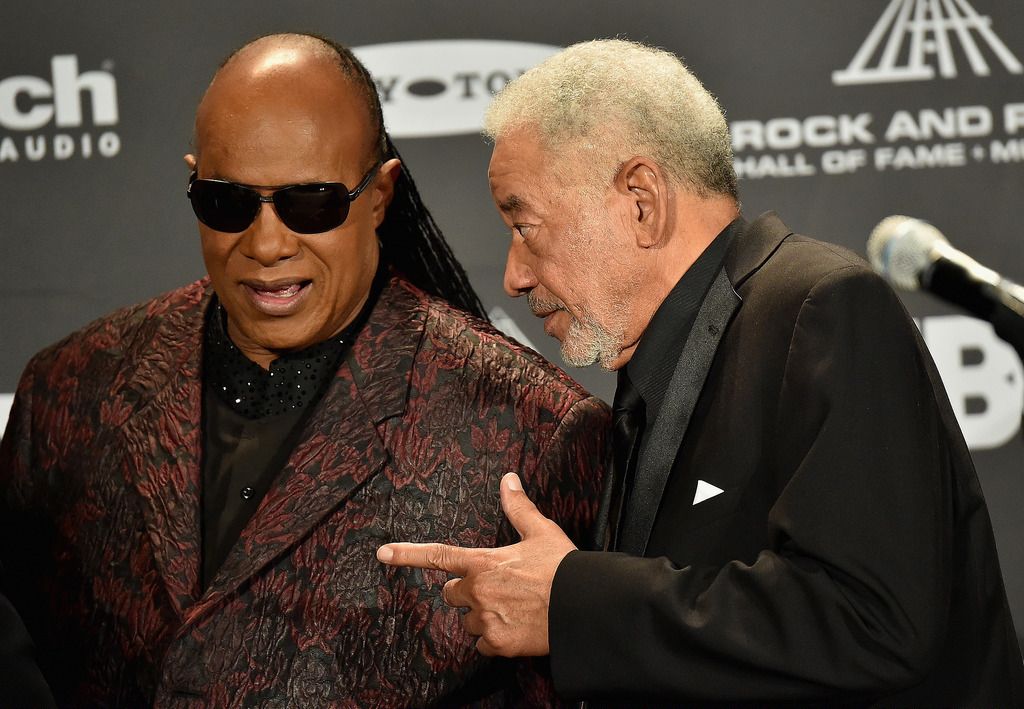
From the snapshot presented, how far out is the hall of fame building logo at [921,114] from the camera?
3277 mm

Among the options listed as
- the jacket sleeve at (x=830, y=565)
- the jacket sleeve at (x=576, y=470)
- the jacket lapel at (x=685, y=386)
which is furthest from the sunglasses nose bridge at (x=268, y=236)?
the jacket sleeve at (x=830, y=565)

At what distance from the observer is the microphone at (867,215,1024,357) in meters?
1.49

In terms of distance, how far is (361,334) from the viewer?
232 centimetres

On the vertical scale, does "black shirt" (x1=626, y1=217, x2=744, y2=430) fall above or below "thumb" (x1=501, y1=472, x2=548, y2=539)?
above

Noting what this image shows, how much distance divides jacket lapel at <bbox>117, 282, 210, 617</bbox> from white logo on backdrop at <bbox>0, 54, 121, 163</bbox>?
3.60 ft

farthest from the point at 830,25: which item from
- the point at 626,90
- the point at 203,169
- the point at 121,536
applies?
the point at 121,536

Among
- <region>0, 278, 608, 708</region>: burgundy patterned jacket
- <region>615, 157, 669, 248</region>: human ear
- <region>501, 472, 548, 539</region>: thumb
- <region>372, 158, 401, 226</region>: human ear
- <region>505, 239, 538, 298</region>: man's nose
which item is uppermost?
<region>615, 157, 669, 248</region>: human ear

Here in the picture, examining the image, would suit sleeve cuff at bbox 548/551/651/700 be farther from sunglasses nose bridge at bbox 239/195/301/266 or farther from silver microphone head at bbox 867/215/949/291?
sunglasses nose bridge at bbox 239/195/301/266

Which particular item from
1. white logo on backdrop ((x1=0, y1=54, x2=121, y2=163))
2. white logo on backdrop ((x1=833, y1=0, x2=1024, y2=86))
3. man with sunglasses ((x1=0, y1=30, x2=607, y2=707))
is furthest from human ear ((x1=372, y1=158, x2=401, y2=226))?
white logo on backdrop ((x1=833, y1=0, x2=1024, y2=86))

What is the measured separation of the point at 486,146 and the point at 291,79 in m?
1.16

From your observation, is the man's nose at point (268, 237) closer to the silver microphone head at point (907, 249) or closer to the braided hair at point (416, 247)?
the braided hair at point (416, 247)

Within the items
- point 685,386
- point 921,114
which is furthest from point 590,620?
point 921,114

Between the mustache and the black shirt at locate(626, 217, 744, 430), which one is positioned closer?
the black shirt at locate(626, 217, 744, 430)

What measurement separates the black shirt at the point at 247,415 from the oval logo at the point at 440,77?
103 centimetres
